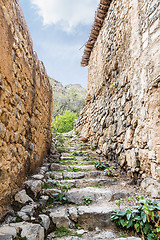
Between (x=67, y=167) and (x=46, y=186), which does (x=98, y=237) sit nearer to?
(x=46, y=186)

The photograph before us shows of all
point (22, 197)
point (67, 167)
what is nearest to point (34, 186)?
point (22, 197)

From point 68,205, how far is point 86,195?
293 millimetres

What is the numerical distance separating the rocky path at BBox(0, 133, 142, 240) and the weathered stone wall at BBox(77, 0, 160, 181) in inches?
19.3

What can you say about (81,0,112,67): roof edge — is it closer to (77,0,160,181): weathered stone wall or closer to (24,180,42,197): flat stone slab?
(77,0,160,181): weathered stone wall

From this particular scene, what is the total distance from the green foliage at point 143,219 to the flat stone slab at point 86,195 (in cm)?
44

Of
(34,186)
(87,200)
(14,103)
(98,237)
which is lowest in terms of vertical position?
(98,237)

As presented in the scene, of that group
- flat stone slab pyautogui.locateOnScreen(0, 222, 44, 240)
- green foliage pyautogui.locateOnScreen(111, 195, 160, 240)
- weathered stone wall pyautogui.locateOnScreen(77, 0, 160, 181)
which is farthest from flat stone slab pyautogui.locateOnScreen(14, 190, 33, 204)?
weathered stone wall pyautogui.locateOnScreen(77, 0, 160, 181)

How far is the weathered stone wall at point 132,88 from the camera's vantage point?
6.91ft

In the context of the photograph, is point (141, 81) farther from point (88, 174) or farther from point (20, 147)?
point (20, 147)

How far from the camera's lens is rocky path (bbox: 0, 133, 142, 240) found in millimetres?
1393

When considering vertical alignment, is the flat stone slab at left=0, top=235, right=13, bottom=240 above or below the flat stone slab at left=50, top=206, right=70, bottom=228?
above

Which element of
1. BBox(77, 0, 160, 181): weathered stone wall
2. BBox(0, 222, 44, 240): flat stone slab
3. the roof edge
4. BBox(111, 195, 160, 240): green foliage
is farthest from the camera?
the roof edge

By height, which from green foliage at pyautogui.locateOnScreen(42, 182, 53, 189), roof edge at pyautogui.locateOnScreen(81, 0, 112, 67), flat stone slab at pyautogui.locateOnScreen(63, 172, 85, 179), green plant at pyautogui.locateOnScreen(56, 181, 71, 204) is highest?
roof edge at pyautogui.locateOnScreen(81, 0, 112, 67)

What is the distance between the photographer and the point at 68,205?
1.98 m
